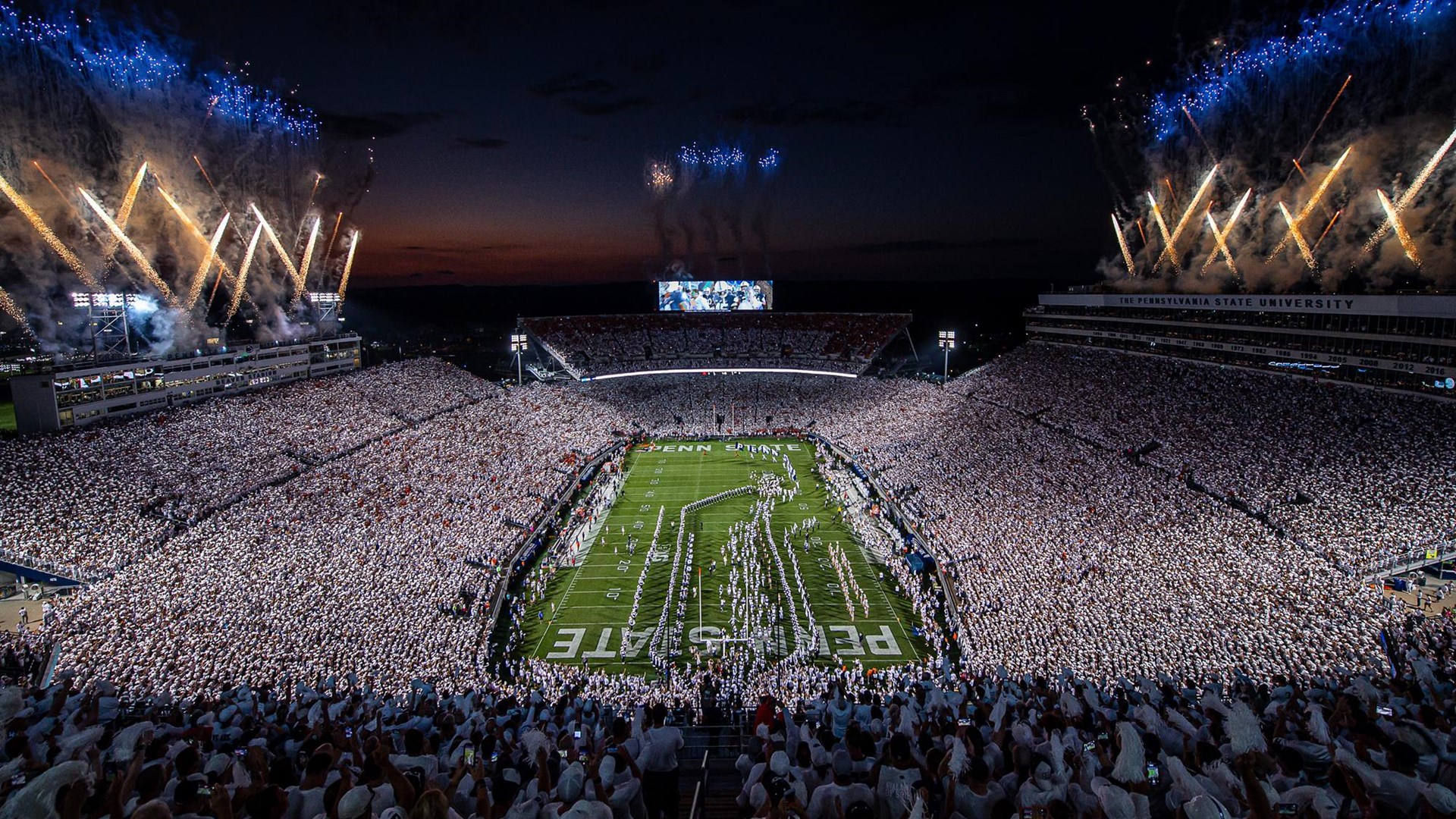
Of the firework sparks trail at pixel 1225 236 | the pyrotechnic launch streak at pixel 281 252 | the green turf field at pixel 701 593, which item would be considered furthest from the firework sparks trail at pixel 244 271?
the firework sparks trail at pixel 1225 236

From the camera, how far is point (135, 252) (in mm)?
31656

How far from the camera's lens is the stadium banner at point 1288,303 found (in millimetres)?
23922

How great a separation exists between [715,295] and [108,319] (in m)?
37.3

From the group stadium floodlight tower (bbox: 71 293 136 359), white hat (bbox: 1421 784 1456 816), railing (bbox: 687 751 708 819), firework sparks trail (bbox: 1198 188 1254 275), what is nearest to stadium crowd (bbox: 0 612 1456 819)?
white hat (bbox: 1421 784 1456 816)

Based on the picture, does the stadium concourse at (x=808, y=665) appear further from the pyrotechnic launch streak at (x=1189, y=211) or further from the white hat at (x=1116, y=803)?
the pyrotechnic launch streak at (x=1189, y=211)

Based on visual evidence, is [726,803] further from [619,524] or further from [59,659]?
[619,524]

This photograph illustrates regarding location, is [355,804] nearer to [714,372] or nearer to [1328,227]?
[1328,227]

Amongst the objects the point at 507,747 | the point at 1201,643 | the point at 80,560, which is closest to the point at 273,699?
the point at 507,747

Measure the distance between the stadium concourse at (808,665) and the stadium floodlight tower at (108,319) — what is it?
216 inches

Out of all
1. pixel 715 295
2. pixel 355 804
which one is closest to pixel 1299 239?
pixel 715 295

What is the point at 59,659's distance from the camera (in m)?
13.7

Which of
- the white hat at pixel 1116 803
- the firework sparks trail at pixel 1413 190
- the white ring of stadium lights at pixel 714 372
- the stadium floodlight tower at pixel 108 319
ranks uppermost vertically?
the firework sparks trail at pixel 1413 190

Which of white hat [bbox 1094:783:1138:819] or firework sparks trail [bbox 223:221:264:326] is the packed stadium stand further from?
white hat [bbox 1094:783:1138:819]

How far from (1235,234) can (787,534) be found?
2753 cm
